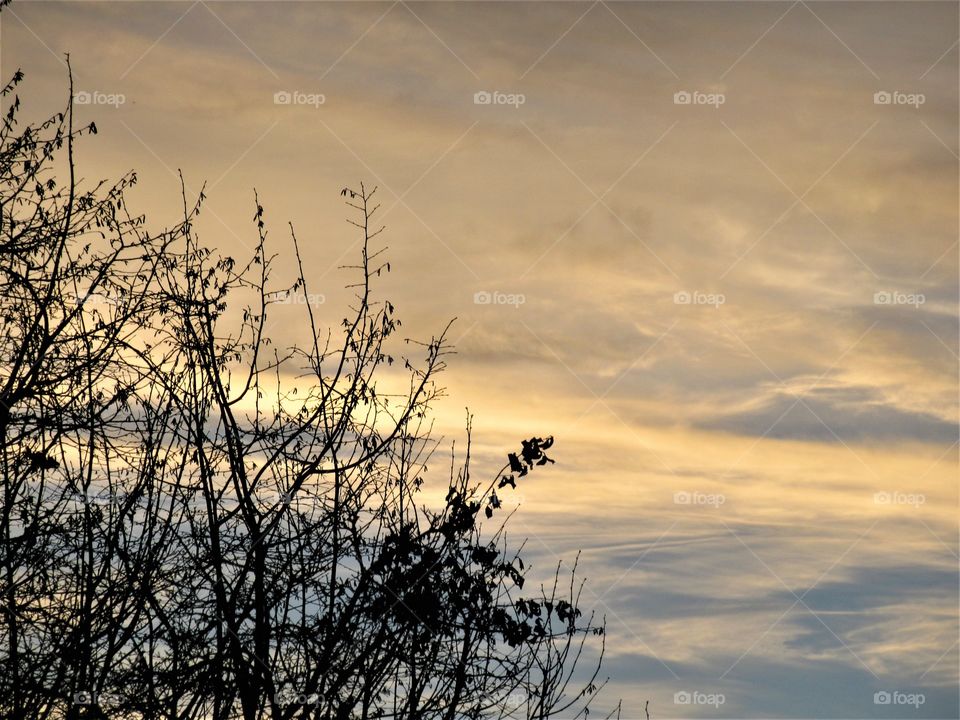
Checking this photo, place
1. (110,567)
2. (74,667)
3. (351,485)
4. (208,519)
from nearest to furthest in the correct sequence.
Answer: (74,667), (110,567), (208,519), (351,485)

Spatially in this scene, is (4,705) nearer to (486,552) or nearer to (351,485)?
(351,485)

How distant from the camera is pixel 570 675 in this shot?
1061 centimetres

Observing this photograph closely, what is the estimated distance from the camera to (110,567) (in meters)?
8.72

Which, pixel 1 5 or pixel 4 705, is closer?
pixel 4 705

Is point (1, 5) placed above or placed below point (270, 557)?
above

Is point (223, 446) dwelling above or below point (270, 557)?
above

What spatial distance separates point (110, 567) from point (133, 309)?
2.29 meters

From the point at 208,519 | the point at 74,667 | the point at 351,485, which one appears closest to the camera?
the point at 74,667

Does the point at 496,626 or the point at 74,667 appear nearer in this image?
the point at 74,667

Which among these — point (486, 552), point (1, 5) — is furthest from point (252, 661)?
point (1, 5)

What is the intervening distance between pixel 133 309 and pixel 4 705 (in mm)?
3286

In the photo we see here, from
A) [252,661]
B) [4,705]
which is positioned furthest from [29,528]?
[252,661]

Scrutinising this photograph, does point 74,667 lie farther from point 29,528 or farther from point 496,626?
point 496,626

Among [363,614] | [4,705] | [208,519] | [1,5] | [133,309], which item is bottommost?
[4,705]
